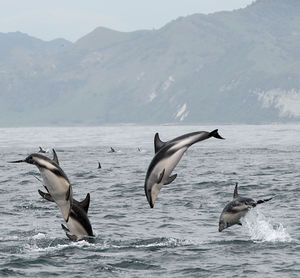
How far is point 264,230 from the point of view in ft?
86.2

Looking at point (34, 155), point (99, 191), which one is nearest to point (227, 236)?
point (34, 155)

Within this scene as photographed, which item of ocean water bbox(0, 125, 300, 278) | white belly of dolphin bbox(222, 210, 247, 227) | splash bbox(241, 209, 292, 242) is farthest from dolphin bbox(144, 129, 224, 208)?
splash bbox(241, 209, 292, 242)

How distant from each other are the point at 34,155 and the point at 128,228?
12.2 meters

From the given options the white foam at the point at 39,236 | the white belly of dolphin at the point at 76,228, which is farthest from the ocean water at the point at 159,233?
the white belly of dolphin at the point at 76,228

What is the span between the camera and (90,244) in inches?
931

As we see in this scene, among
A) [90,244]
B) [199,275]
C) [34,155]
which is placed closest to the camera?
[34,155]

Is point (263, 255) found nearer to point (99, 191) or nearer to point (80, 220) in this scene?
point (80, 220)

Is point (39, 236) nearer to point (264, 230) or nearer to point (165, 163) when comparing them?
point (264, 230)

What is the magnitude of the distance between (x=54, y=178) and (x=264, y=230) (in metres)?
12.2

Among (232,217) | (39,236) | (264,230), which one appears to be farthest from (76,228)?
(264,230)

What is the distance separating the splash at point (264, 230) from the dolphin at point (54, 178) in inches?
406

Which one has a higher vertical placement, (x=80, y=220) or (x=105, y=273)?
(x=80, y=220)

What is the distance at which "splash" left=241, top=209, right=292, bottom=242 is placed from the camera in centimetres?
2491

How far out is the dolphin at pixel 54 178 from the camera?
15.7 m
